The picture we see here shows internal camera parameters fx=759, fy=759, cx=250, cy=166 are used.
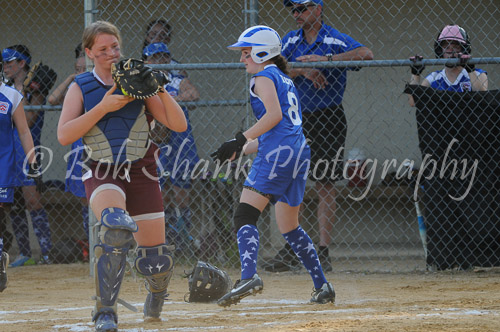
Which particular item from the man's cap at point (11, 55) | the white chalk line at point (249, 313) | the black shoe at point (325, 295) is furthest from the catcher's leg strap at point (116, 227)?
the man's cap at point (11, 55)

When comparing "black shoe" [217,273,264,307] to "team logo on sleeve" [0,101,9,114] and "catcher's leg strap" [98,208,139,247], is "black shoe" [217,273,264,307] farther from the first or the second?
"team logo on sleeve" [0,101,9,114]

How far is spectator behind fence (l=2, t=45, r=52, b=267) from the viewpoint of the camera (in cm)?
732

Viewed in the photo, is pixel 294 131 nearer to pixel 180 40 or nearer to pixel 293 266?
pixel 293 266

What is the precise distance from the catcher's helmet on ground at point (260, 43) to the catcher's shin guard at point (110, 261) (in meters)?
1.54

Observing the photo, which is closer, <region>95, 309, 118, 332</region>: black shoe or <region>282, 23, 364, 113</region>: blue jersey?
<region>95, 309, 118, 332</region>: black shoe

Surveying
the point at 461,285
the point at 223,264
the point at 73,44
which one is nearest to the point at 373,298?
the point at 461,285

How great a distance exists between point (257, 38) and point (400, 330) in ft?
6.74

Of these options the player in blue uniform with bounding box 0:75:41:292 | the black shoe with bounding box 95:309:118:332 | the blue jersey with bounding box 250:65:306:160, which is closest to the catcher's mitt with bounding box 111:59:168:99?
the black shoe with bounding box 95:309:118:332

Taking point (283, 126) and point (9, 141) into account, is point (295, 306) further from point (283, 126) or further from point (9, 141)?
point (9, 141)

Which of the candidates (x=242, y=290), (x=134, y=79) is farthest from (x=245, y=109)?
(x=134, y=79)

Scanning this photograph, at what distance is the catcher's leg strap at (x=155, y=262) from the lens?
3.84 m

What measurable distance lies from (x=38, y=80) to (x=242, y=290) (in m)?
3.84

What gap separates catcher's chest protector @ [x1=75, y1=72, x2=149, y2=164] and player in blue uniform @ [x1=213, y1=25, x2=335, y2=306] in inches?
28.9

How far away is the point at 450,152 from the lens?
614 cm
